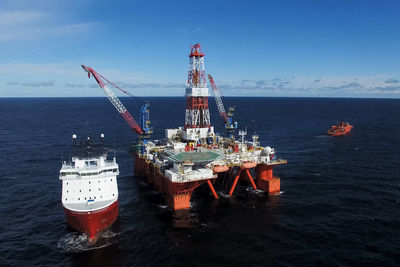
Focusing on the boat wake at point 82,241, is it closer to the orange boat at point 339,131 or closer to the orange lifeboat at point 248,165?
the orange lifeboat at point 248,165

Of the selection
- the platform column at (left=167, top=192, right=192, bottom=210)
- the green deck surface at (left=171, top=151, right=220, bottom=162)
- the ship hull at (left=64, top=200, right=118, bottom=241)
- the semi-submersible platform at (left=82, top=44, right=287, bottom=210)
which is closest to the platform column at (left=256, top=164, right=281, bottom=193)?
the semi-submersible platform at (left=82, top=44, right=287, bottom=210)

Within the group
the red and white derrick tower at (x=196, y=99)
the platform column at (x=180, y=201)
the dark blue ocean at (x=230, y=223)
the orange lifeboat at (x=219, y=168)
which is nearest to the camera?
the dark blue ocean at (x=230, y=223)

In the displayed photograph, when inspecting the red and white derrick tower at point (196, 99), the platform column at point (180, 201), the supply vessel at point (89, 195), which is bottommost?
the platform column at point (180, 201)

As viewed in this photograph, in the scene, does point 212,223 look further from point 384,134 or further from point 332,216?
point 384,134

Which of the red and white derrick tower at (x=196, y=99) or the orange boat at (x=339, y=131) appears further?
the orange boat at (x=339, y=131)

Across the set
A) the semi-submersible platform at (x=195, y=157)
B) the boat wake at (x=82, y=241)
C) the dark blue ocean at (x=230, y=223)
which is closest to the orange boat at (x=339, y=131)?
the dark blue ocean at (x=230, y=223)

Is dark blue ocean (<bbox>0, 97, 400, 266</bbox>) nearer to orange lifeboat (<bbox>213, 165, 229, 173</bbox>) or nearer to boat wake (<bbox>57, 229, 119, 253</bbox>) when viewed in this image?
boat wake (<bbox>57, 229, 119, 253</bbox>)

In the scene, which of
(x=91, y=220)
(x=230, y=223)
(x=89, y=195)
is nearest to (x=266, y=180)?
(x=230, y=223)
